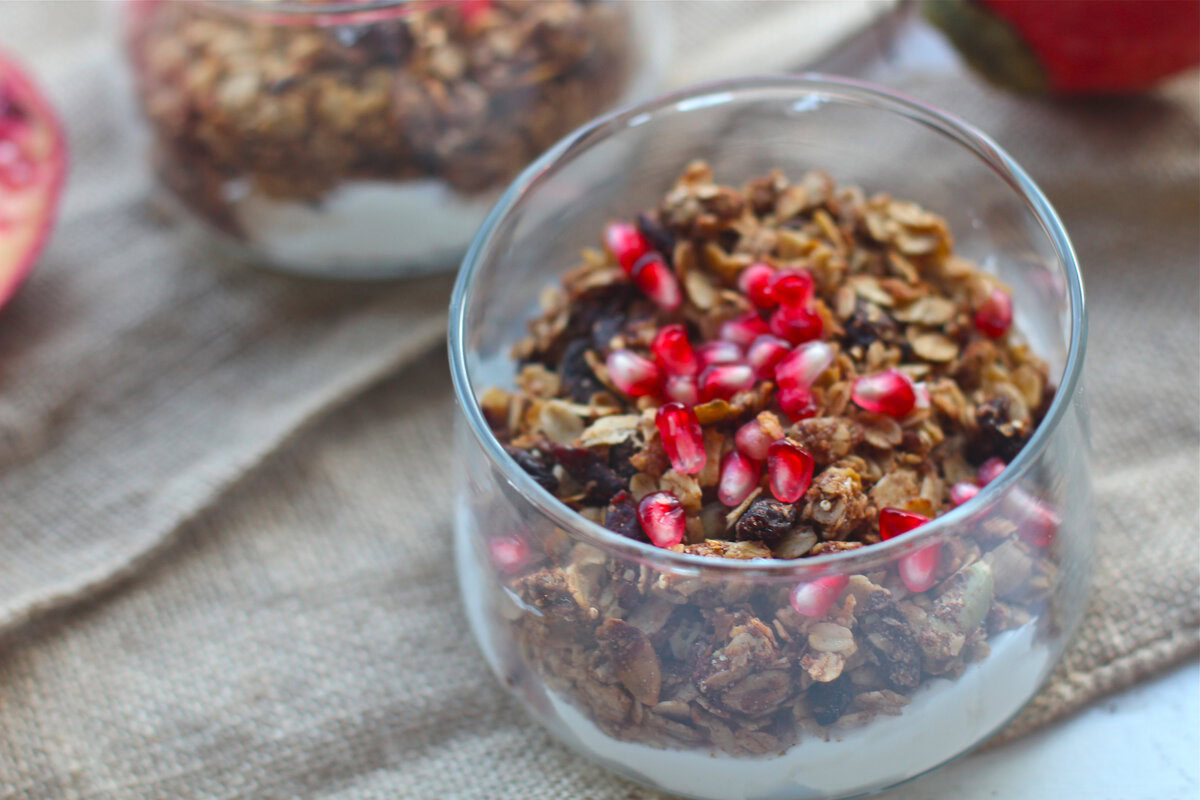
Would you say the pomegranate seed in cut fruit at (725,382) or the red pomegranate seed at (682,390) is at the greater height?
the pomegranate seed in cut fruit at (725,382)

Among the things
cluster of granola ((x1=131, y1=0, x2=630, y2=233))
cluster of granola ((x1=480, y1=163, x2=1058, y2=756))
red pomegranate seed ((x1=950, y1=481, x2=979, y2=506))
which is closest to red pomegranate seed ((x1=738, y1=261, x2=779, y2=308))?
cluster of granola ((x1=480, y1=163, x2=1058, y2=756))

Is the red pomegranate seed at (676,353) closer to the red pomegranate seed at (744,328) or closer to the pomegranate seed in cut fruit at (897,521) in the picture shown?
the red pomegranate seed at (744,328)

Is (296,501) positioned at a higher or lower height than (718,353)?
lower

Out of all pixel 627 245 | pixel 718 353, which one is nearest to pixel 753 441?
pixel 718 353

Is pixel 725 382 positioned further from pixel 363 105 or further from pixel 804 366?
pixel 363 105

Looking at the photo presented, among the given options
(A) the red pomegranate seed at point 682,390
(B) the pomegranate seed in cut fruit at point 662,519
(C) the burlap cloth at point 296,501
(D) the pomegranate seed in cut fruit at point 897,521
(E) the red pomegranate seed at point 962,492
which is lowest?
(C) the burlap cloth at point 296,501

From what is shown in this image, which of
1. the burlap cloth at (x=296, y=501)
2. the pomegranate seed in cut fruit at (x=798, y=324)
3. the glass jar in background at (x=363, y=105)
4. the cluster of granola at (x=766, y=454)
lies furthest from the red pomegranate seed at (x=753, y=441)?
the glass jar in background at (x=363, y=105)
